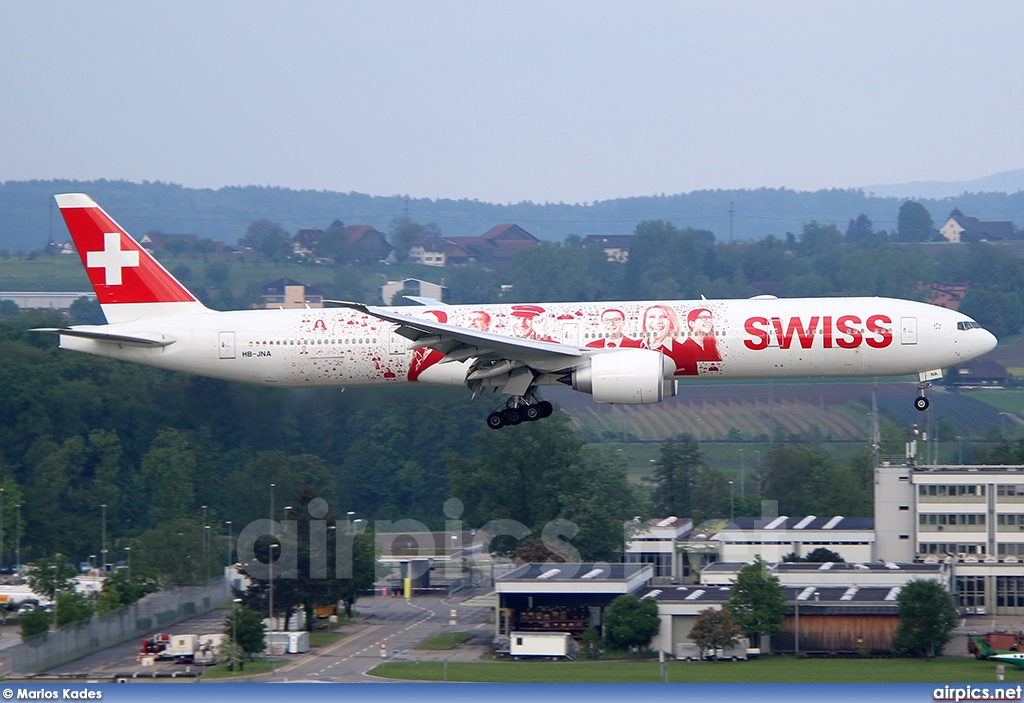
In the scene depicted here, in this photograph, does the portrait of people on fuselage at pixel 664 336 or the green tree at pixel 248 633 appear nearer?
the portrait of people on fuselage at pixel 664 336

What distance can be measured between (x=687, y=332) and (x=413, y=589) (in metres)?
32.3

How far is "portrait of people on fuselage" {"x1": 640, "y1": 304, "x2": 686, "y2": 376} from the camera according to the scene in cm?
4094

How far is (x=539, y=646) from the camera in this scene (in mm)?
56406

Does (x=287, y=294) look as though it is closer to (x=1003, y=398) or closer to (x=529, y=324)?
(x=1003, y=398)

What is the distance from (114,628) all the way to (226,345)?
21.1m

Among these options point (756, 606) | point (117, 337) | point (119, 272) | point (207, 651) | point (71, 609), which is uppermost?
point (119, 272)

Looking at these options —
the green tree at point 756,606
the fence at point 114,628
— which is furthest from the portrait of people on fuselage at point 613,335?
the fence at point 114,628

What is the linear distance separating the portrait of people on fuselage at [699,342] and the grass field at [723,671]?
52.3 feet

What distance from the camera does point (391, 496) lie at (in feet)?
269

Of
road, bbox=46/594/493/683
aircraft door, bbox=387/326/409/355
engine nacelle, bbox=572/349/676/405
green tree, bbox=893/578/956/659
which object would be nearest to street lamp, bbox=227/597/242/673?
road, bbox=46/594/493/683

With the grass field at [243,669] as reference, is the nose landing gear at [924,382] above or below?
above

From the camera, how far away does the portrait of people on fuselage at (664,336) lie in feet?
134

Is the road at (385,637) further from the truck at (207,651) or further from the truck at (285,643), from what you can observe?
the truck at (207,651)

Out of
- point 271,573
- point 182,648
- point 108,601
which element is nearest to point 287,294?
point 108,601
